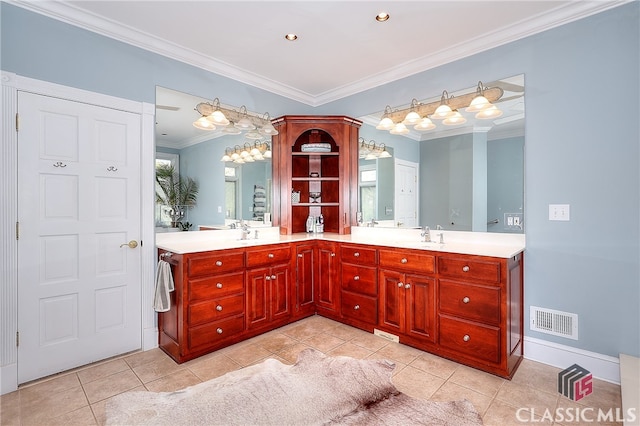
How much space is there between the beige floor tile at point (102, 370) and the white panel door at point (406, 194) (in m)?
2.86

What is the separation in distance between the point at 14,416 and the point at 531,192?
12.8 ft

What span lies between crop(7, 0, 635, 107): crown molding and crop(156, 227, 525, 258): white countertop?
1.67m

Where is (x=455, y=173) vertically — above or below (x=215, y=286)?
above

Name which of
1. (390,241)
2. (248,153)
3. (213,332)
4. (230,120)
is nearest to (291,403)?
(213,332)

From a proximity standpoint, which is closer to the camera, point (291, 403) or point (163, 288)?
point (291, 403)

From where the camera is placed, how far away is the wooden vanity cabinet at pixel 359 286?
306 cm

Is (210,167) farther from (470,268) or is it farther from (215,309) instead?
(470,268)

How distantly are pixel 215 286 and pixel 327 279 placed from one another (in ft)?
4.02

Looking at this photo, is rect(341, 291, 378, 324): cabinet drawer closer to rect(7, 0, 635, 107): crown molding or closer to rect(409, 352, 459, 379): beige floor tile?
rect(409, 352, 459, 379): beige floor tile

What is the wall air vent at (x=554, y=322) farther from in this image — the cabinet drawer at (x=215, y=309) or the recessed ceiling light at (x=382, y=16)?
the recessed ceiling light at (x=382, y=16)

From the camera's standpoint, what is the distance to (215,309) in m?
2.72

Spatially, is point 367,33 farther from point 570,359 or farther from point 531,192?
point 570,359

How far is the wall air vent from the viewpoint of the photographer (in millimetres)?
2436

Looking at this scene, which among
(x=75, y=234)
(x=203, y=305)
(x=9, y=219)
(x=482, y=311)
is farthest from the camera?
(x=203, y=305)
